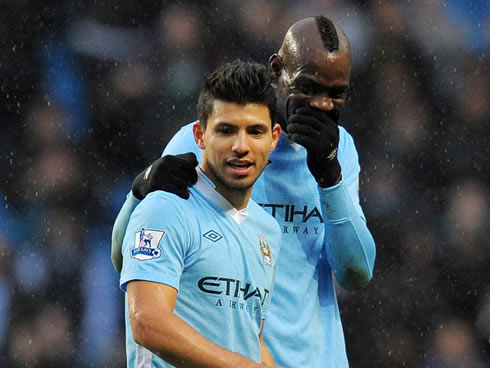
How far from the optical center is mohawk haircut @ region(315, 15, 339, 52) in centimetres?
307

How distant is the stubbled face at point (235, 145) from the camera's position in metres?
2.54

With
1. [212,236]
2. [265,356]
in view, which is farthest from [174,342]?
[265,356]

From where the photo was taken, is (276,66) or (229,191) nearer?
(229,191)

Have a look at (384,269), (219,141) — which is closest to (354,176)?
(219,141)

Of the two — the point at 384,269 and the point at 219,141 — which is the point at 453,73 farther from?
the point at 219,141

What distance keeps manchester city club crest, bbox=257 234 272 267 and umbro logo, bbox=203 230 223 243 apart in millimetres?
224

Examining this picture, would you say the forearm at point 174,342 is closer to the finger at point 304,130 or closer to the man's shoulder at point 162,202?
the man's shoulder at point 162,202

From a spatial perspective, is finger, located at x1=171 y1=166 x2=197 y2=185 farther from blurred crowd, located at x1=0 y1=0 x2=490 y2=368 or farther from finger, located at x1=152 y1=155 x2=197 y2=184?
blurred crowd, located at x1=0 y1=0 x2=490 y2=368

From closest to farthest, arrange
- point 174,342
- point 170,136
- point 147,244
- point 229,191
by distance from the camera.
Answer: point 174,342
point 147,244
point 229,191
point 170,136

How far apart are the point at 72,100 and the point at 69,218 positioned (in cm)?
73

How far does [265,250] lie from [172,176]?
0.37m

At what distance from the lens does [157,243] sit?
2.32m

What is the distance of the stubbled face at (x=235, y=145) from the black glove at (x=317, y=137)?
335 millimetres

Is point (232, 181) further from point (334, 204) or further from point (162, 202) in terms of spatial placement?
point (334, 204)
